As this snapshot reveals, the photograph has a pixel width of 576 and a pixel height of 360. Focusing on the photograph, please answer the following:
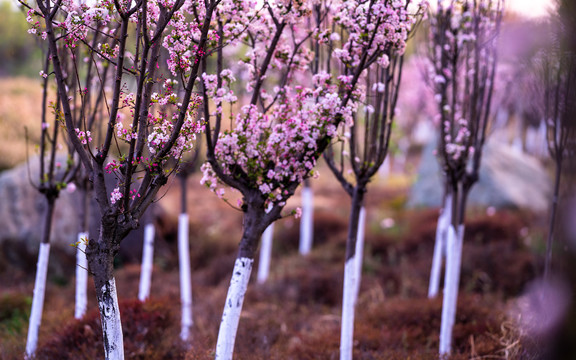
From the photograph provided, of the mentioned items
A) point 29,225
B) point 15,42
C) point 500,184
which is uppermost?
point 15,42

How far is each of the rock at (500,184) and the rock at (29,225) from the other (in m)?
8.19

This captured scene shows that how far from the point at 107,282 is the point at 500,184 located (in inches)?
449

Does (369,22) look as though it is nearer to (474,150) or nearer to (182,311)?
(474,150)

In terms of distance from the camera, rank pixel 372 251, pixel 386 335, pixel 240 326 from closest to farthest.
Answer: pixel 386 335
pixel 240 326
pixel 372 251

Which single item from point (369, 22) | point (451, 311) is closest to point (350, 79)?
point (369, 22)

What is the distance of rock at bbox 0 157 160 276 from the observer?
9.04 m

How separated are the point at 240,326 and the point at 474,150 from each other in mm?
3548

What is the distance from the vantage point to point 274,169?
12.3 feet

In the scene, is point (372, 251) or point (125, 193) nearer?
point (125, 193)

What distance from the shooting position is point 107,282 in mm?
3068

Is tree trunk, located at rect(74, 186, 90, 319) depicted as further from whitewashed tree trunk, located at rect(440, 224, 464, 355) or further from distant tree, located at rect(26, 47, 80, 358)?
whitewashed tree trunk, located at rect(440, 224, 464, 355)

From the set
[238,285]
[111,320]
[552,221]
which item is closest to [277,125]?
[238,285]

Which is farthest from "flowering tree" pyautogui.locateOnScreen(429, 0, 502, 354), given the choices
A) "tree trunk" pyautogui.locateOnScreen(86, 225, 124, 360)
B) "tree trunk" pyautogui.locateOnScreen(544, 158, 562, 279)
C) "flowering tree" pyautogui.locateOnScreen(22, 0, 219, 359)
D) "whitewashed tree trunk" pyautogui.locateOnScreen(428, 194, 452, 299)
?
"tree trunk" pyautogui.locateOnScreen(86, 225, 124, 360)

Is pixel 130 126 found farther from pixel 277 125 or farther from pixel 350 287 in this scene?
pixel 350 287
